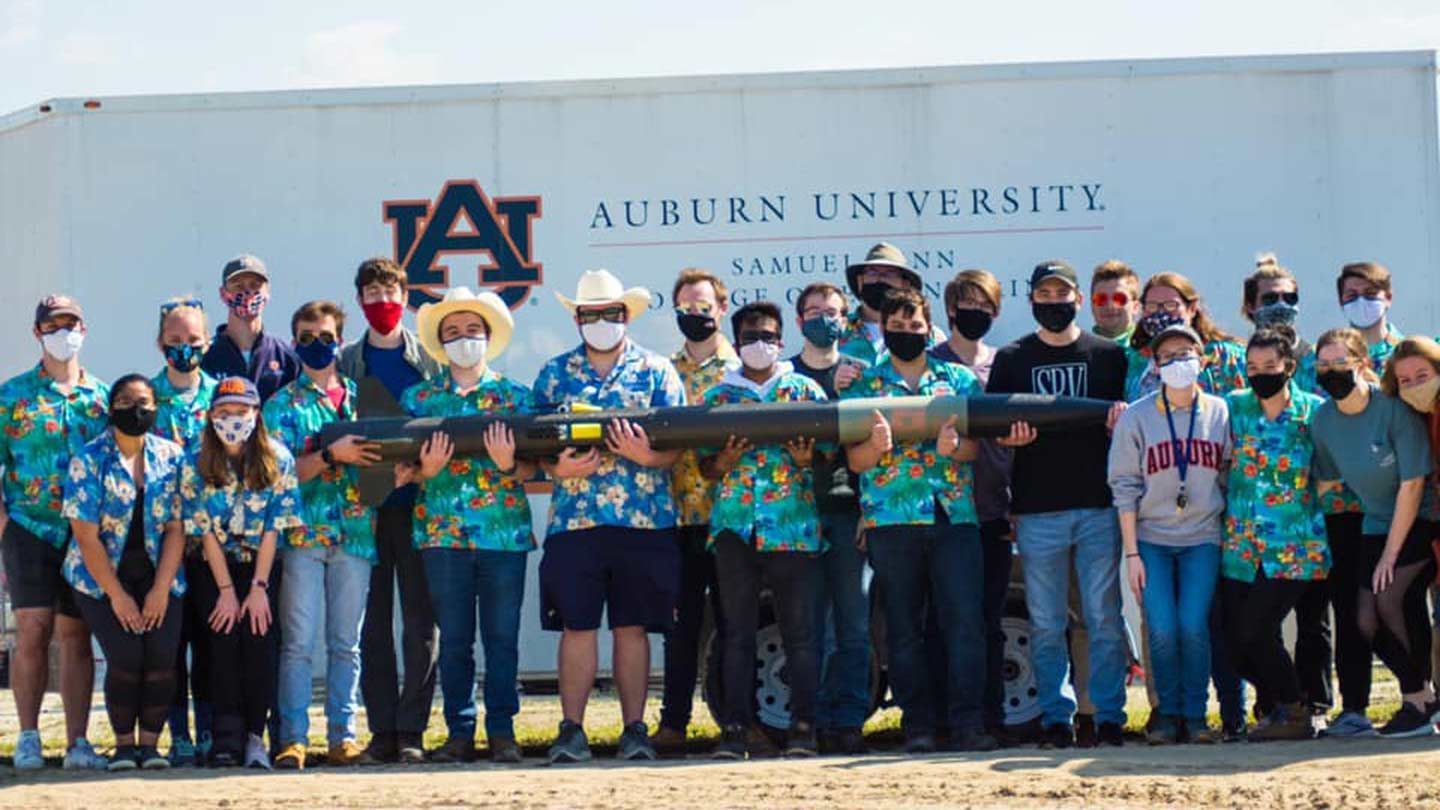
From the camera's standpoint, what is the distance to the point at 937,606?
30.8ft

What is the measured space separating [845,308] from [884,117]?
91.6 inches

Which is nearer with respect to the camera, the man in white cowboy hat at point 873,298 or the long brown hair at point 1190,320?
the long brown hair at point 1190,320

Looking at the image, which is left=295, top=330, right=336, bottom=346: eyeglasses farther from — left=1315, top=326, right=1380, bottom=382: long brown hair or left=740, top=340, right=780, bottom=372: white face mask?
left=1315, top=326, right=1380, bottom=382: long brown hair

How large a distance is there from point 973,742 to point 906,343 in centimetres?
181

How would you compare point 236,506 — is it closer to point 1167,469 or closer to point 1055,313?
point 1055,313

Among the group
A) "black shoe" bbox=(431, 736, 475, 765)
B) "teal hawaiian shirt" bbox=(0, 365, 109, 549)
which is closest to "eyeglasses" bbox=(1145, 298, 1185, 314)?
"black shoe" bbox=(431, 736, 475, 765)

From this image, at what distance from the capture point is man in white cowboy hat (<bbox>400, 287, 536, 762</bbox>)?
366 inches

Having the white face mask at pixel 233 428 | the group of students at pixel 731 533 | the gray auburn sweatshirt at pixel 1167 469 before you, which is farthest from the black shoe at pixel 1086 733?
the white face mask at pixel 233 428

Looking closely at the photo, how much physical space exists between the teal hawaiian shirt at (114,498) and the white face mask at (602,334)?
190 cm

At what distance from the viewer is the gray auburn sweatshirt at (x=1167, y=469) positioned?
9.18 m

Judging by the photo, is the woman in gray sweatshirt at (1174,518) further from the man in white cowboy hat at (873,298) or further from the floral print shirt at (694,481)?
the floral print shirt at (694,481)

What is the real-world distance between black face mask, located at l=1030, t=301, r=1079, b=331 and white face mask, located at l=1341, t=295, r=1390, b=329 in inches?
52.5

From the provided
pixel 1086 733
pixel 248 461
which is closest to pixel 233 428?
pixel 248 461

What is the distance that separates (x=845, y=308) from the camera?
10008mm
